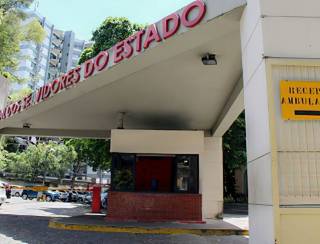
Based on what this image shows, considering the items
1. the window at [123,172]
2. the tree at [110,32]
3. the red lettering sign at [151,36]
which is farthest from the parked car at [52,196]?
the red lettering sign at [151,36]

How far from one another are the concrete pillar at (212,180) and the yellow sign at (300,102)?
34.7ft

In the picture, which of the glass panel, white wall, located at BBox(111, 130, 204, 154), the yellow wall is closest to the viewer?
the yellow wall

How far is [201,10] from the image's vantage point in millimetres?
6512

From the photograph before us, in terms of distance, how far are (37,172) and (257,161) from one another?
55.2 metres

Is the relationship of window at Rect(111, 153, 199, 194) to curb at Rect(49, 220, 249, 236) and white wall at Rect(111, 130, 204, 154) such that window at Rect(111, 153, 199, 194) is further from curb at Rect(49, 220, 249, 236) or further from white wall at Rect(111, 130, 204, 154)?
curb at Rect(49, 220, 249, 236)

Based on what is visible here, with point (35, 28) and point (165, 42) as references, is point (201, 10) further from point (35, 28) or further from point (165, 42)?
point (35, 28)

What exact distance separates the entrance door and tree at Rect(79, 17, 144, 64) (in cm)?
1071

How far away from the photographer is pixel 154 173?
50.1 feet

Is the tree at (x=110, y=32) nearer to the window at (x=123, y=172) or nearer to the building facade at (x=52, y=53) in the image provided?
the window at (x=123, y=172)

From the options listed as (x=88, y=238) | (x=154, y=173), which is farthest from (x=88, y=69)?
(x=154, y=173)

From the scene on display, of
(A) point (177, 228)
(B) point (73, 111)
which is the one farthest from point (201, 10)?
(B) point (73, 111)

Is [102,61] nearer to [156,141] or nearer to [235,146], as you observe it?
[156,141]

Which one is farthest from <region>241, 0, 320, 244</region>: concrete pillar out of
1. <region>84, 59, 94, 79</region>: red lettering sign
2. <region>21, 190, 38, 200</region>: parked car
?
<region>21, 190, 38, 200</region>: parked car

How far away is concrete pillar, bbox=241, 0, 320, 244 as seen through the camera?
431 centimetres
